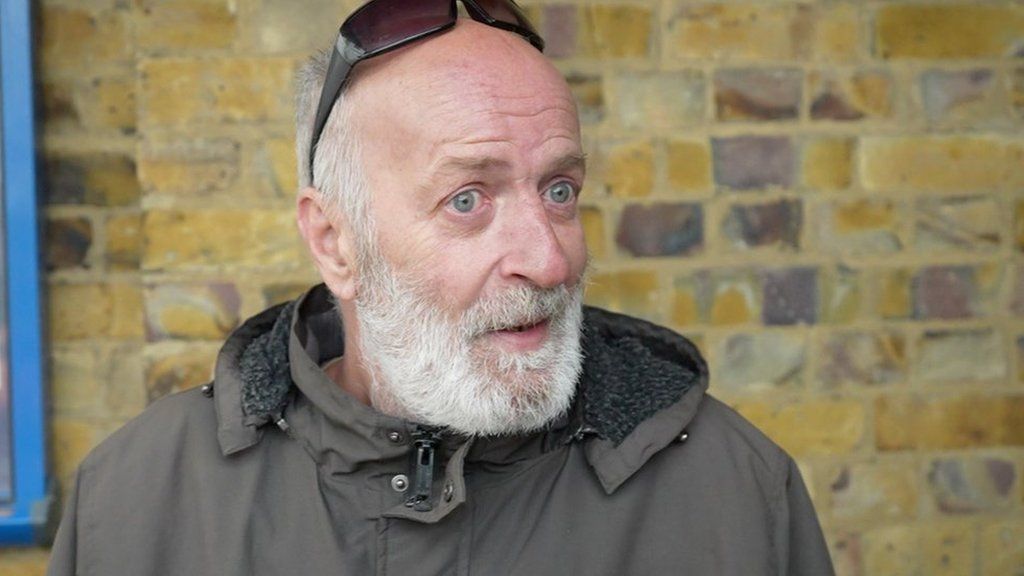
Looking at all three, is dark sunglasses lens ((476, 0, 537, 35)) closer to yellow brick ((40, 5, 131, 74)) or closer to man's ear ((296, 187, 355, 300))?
man's ear ((296, 187, 355, 300))

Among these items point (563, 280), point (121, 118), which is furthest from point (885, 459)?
point (121, 118)

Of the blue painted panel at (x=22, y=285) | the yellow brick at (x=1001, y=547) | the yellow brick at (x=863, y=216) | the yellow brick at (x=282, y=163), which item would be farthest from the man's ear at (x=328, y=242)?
the yellow brick at (x=1001, y=547)

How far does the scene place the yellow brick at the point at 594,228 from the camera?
339cm

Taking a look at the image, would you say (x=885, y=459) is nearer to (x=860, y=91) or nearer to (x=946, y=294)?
(x=946, y=294)

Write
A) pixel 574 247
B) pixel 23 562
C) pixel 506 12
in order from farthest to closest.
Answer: pixel 23 562 < pixel 506 12 < pixel 574 247

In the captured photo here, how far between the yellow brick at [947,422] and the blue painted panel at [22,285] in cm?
226

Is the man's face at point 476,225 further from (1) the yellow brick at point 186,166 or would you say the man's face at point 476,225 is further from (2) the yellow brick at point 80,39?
(2) the yellow brick at point 80,39

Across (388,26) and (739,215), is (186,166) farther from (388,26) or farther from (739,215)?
(739,215)

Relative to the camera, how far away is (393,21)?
220 centimetres

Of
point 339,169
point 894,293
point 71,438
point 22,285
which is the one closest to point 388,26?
point 339,169

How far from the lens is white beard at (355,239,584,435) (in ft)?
6.86

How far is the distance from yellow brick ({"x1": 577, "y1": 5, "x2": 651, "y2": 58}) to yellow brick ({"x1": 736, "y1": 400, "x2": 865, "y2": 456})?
1.01 metres

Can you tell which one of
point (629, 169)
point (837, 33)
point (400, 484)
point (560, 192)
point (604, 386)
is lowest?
point (400, 484)

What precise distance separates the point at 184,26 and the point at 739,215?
1507 millimetres
